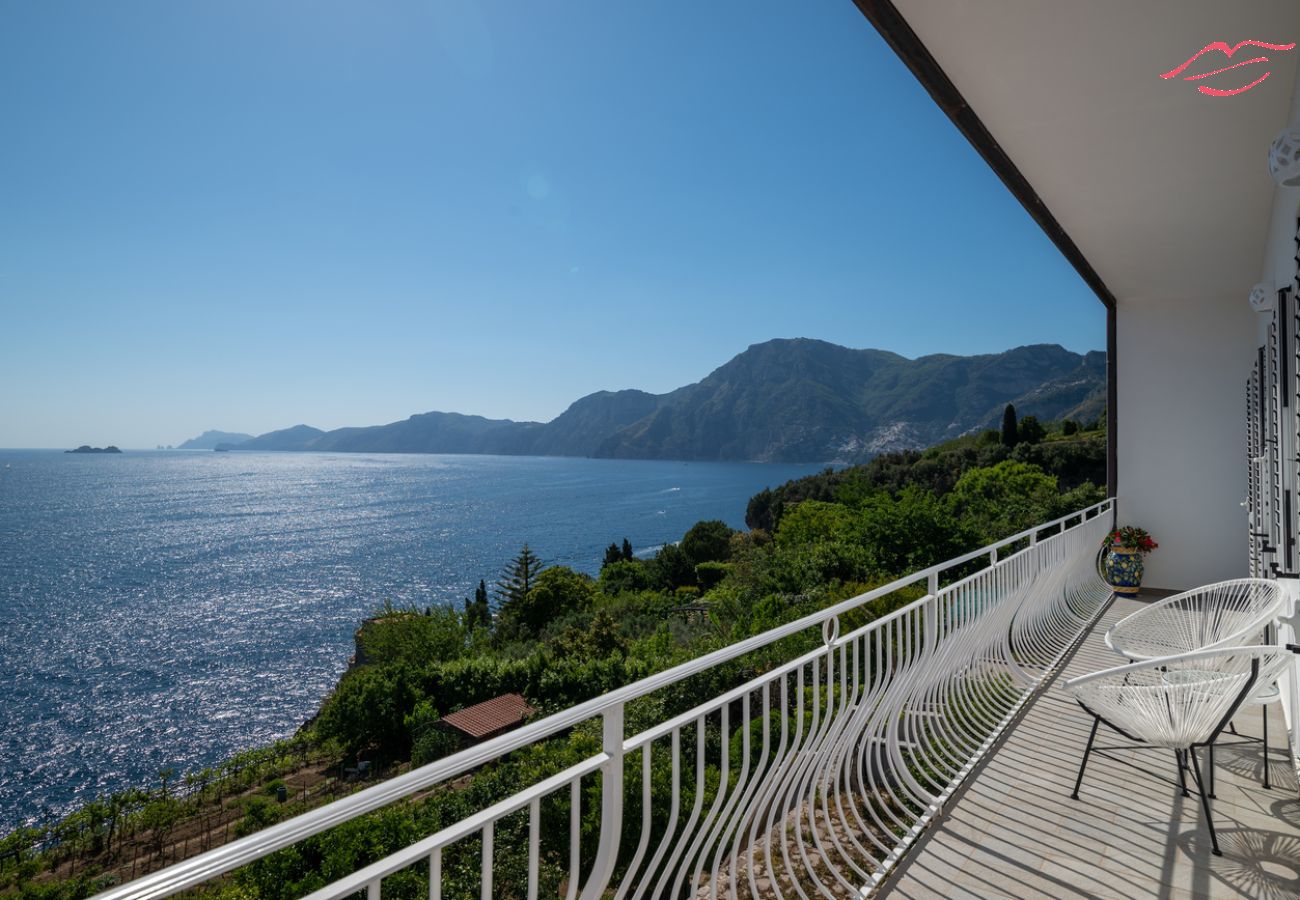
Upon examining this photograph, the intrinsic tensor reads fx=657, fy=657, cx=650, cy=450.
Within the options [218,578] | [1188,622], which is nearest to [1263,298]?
[1188,622]

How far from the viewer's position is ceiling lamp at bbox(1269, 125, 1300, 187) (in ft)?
6.19

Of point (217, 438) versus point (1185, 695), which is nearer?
point (1185, 695)

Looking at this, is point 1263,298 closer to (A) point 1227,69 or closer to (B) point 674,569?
(A) point 1227,69

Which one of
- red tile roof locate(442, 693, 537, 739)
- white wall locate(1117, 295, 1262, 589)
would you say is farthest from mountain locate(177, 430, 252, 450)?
white wall locate(1117, 295, 1262, 589)

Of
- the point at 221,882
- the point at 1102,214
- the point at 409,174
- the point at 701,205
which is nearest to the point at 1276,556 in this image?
the point at 1102,214

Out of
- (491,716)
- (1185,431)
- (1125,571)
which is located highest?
(1185,431)

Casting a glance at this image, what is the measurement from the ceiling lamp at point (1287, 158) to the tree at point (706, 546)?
39.6m

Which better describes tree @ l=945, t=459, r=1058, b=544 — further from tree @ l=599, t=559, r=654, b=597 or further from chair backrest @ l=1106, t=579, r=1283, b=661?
tree @ l=599, t=559, r=654, b=597

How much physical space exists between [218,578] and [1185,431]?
60996 millimetres

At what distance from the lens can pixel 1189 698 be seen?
2.27m

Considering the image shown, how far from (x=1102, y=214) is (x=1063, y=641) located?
9.52 feet

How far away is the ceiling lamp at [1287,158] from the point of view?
1.89 meters

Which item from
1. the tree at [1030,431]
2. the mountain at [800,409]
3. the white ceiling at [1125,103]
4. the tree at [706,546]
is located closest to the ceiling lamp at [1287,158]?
the white ceiling at [1125,103]

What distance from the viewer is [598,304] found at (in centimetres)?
7756
